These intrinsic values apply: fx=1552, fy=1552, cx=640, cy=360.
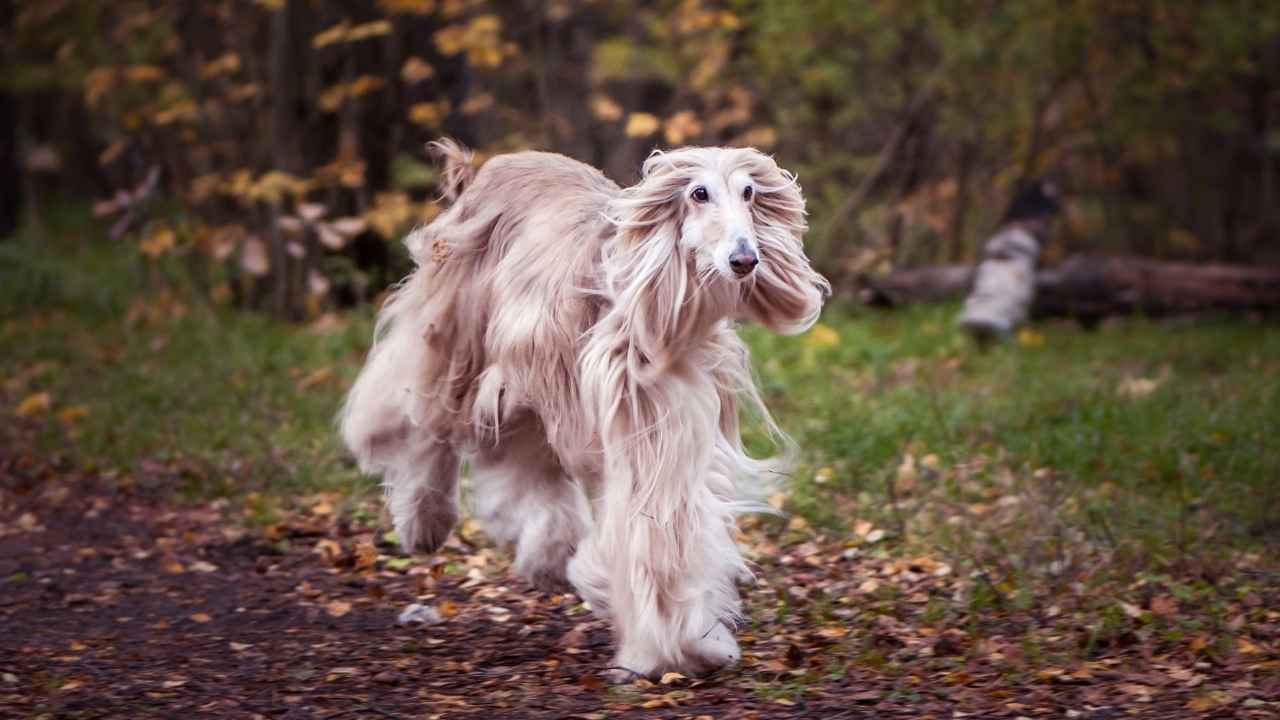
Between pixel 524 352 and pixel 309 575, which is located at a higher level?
pixel 524 352

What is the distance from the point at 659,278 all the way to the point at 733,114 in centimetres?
793

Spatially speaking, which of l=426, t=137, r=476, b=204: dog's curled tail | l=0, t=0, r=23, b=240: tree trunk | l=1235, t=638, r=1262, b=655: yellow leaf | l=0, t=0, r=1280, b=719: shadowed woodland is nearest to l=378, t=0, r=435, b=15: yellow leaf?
Result: l=0, t=0, r=1280, b=719: shadowed woodland

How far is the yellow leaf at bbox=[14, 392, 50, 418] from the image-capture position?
30.0 ft

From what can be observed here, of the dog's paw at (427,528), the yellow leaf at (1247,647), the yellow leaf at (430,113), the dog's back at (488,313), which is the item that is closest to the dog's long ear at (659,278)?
the dog's back at (488,313)

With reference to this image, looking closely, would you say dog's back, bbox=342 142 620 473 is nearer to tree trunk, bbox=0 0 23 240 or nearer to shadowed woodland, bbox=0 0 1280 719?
shadowed woodland, bbox=0 0 1280 719

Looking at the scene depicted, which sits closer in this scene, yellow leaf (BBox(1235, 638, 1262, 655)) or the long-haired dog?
the long-haired dog

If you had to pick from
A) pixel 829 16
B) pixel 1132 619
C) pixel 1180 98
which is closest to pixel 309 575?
pixel 1132 619

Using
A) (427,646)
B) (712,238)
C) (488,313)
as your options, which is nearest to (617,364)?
(712,238)

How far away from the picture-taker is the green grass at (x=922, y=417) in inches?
241

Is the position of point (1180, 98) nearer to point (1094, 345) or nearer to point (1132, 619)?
point (1094, 345)

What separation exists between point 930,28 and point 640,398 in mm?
8426

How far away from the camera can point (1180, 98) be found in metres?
12.7

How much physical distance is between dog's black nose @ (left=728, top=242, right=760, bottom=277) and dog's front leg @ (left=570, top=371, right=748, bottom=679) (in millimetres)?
490

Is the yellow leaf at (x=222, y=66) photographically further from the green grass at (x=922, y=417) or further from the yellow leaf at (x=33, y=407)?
the yellow leaf at (x=33, y=407)
